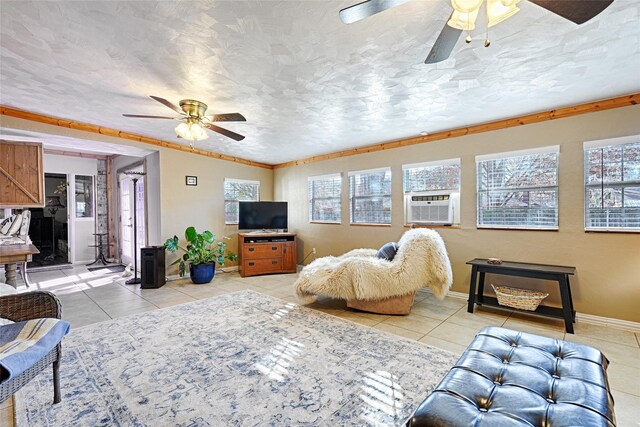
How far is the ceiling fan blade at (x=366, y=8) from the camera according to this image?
4.04 feet

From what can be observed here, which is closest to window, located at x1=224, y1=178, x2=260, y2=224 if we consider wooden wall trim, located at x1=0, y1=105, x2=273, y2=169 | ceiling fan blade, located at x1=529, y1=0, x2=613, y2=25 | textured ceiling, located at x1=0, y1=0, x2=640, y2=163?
wooden wall trim, located at x1=0, y1=105, x2=273, y2=169

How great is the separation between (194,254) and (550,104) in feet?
17.8

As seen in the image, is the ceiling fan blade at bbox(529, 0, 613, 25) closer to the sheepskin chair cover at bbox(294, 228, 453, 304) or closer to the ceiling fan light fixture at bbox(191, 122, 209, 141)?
the sheepskin chair cover at bbox(294, 228, 453, 304)

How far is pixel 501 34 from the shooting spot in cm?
194

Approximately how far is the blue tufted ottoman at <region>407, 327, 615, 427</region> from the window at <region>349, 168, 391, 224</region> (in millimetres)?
3350

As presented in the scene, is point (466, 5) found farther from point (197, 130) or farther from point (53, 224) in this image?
point (53, 224)

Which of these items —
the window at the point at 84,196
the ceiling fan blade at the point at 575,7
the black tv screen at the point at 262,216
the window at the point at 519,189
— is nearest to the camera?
the ceiling fan blade at the point at 575,7

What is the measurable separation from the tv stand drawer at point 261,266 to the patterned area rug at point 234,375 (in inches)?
86.1

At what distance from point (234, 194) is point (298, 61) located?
4.26m

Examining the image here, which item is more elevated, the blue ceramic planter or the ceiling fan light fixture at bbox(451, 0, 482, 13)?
the ceiling fan light fixture at bbox(451, 0, 482, 13)

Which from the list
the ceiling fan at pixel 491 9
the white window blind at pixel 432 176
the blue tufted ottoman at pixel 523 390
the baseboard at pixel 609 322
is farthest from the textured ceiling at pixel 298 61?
the baseboard at pixel 609 322

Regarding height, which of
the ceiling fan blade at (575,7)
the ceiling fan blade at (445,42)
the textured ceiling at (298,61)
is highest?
the textured ceiling at (298,61)

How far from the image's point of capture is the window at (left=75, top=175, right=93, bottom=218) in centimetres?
677

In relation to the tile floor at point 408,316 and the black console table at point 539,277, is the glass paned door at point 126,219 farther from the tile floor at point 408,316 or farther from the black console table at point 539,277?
the black console table at point 539,277
